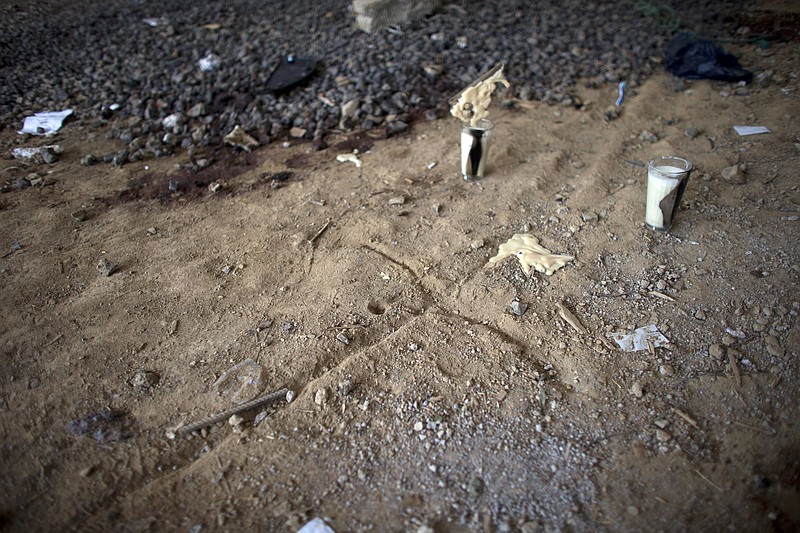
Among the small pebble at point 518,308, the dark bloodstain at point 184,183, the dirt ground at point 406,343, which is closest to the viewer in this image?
the dirt ground at point 406,343

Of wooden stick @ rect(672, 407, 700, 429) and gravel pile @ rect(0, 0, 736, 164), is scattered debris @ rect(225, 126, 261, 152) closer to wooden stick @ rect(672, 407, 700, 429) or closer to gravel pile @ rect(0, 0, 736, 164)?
gravel pile @ rect(0, 0, 736, 164)

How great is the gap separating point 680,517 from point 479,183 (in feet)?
8.92

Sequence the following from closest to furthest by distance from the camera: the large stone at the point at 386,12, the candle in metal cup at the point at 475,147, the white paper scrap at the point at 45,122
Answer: the candle in metal cup at the point at 475,147 < the white paper scrap at the point at 45,122 < the large stone at the point at 386,12

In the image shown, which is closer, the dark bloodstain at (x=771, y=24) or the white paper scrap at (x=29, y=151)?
the white paper scrap at (x=29, y=151)

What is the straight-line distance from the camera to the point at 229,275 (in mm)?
3436

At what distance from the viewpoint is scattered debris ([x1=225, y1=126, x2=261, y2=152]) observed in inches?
190

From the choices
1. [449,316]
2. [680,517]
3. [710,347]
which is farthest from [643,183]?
[680,517]

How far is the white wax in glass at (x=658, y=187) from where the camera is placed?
3.35 meters

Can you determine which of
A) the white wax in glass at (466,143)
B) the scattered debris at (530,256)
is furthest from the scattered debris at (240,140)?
the scattered debris at (530,256)

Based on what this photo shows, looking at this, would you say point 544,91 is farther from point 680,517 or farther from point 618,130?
point 680,517

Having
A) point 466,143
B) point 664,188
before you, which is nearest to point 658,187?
point 664,188

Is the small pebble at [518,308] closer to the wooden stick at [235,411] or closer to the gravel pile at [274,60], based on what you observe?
the wooden stick at [235,411]

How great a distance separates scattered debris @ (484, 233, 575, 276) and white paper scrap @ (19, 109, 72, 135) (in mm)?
4379

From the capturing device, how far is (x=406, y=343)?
115 inches
